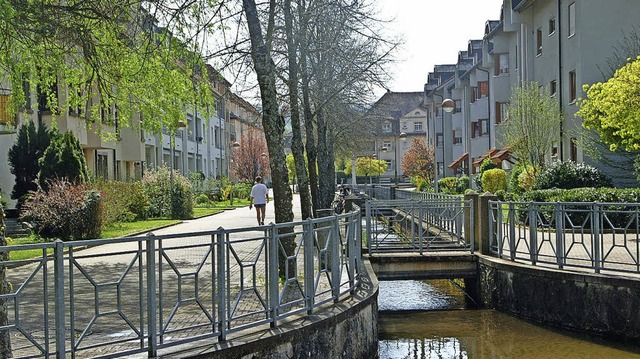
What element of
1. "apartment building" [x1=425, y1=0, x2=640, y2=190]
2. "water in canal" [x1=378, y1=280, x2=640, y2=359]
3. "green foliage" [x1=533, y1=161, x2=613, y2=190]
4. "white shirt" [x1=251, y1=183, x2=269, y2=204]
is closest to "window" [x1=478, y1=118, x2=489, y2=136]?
"apartment building" [x1=425, y1=0, x2=640, y2=190]

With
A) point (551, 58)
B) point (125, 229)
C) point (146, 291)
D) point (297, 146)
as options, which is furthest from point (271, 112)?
point (551, 58)

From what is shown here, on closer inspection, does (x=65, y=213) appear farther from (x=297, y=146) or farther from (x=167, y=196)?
(x=167, y=196)

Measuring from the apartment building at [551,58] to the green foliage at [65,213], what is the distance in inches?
486

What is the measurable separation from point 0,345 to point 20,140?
2117 centimetres

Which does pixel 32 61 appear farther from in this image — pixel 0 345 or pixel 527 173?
pixel 527 173

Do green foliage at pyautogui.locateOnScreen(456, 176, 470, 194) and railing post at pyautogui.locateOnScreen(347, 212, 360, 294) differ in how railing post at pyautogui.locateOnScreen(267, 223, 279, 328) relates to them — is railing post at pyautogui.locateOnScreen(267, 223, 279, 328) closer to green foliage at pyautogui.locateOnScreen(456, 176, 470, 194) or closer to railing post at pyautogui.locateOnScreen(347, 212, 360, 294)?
railing post at pyautogui.locateOnScreen(347, 212, 360, 294)

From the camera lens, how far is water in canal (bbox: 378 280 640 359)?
9.87 metres

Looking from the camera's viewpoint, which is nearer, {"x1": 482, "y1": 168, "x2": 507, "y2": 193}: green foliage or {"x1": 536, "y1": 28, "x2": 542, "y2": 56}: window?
{"x1": 536, "y1": 28, "x2": 542, "y2": 56}: window

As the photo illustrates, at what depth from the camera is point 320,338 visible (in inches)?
295

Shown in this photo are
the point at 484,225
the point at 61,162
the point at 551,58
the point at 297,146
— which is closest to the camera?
the point at 484,225

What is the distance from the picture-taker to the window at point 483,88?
154 feet

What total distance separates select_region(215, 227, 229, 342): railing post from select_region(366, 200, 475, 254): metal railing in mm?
7460

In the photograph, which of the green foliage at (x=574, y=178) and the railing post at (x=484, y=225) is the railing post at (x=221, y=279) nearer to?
the railing post at (x=484, y=225)

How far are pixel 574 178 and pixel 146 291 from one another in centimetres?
2026
